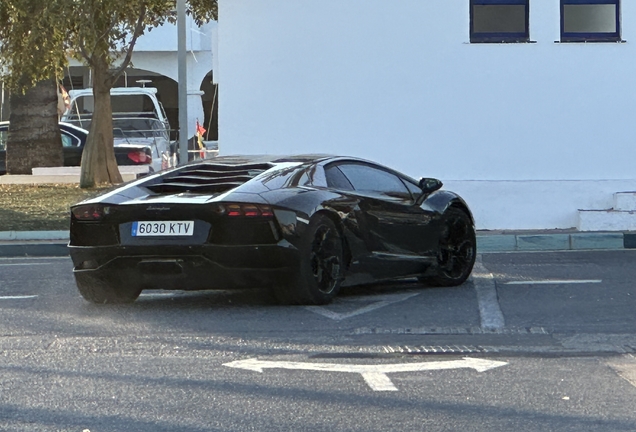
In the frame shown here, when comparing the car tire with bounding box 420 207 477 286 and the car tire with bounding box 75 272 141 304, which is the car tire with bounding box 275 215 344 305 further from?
the car tire with bounding box 420 207 477 286

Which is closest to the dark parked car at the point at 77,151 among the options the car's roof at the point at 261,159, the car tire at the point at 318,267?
the car's roof at the point at 261,159

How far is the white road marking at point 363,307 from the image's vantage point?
8625 mm

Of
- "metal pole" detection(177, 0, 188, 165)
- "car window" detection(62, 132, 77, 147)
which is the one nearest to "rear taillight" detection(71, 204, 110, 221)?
"metal pole" detection(177, 0, 188, 165)

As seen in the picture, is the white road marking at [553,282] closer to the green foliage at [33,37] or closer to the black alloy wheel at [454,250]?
the black alloy wheel at [454,250]

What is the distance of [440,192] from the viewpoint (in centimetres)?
1083

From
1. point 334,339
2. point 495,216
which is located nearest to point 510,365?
point 334,339

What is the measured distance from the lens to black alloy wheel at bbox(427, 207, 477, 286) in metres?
10.5

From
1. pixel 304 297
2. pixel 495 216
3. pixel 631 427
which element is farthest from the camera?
pixel 495 216

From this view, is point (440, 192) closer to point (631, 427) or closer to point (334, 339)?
point (334, 339)

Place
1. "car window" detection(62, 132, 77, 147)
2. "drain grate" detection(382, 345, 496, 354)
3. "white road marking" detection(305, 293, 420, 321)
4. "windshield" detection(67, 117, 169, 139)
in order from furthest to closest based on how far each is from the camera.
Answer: "windshield" detection(67, 117, 169, 139) → "car window" detection(62, 132, 77, 147) → "white road marking" detection(305, 293, 420, 321) → "drain grate" detection(382, 345, 496, 354)

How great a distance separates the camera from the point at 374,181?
10.2 m

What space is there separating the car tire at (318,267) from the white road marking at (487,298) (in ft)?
3.53

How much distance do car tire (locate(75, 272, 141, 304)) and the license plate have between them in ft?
1.57

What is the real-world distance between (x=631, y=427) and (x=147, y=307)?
4.60 metres
